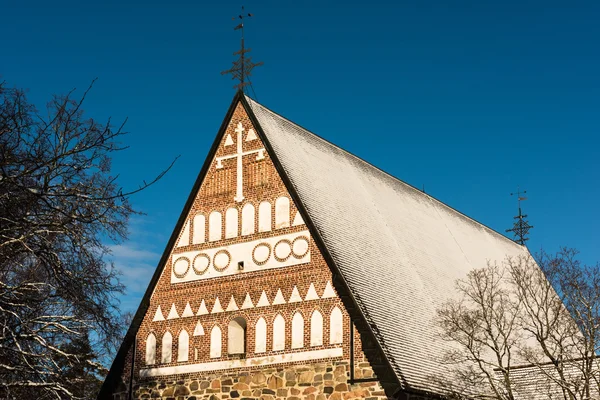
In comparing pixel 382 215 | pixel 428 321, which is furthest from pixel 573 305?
pixel 382 215

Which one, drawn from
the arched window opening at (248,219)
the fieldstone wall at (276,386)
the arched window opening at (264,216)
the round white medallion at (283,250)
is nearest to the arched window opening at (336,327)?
the fieldstone wall at (276,386)

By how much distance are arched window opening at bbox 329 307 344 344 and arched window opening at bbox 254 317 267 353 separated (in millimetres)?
1842

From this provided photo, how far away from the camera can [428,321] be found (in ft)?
65.2

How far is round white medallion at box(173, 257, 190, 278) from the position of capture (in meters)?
20.8

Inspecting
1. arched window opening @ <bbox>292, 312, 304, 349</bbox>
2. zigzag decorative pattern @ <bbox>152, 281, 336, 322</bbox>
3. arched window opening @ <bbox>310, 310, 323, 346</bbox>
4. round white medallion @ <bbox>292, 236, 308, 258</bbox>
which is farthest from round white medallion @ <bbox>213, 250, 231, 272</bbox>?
arched window opening @ <bbox>310, 310, 323, 346</bbox>

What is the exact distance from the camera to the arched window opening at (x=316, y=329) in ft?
59.3

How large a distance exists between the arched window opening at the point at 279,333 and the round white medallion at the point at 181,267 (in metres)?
3.32

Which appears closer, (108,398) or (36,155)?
(36,155)

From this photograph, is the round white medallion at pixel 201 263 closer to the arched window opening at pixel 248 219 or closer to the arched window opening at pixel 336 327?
the arched window opening at pixel 248 219

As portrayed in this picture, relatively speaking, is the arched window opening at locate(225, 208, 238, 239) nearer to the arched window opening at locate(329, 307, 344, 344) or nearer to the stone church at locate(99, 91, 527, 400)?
the stone church at locate(99, 91, 527, 400)

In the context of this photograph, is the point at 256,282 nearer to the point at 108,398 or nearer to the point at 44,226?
the point at 108,398

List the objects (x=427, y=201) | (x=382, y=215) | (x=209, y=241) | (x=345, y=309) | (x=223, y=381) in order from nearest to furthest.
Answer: (x=345, y=309) < (x=223, y=381) < (x=209, y=241) < (x=382, y=215) < (x=427, y=201)

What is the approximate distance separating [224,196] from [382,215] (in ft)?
17.1

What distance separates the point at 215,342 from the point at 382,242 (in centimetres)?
543
